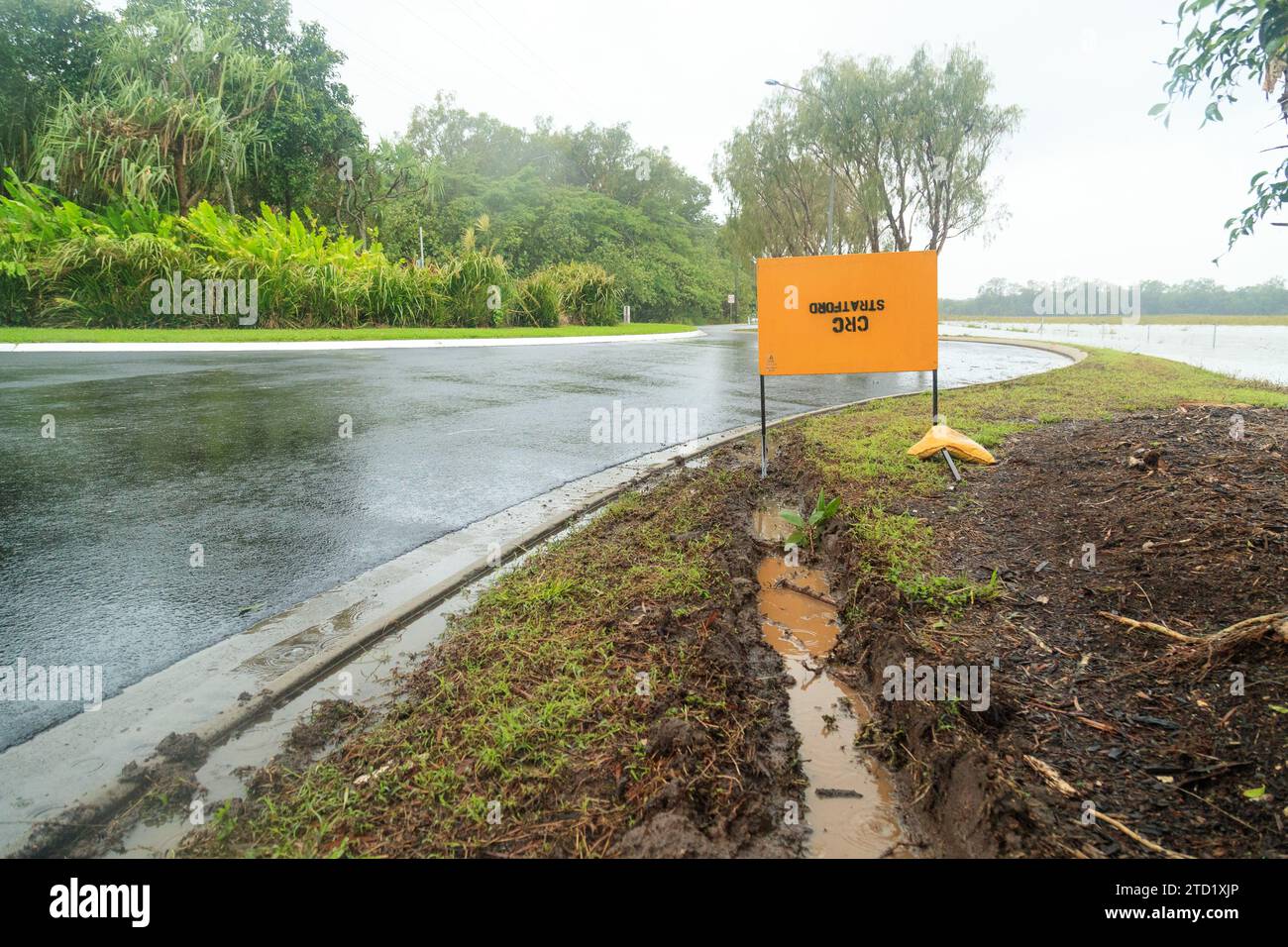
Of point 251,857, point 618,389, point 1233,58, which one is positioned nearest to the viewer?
point 251,857

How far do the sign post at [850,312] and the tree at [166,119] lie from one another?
75.2ft

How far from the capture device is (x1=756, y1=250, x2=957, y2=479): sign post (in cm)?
580

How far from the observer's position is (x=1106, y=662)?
2760 mm

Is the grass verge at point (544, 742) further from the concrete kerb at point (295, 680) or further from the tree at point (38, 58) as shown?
the tree at point (38, 58)

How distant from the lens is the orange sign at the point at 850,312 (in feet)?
19.0

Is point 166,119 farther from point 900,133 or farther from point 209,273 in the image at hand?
point 900,133

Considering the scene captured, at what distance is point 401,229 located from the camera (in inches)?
1569

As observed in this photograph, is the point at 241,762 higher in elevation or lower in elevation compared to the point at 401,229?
lower

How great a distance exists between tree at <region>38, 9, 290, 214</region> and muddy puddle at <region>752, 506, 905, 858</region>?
973 inches

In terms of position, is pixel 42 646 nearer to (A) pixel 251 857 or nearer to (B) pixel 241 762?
(B) pixel 241 762
